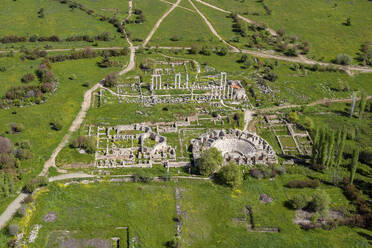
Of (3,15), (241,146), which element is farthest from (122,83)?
(3,15)

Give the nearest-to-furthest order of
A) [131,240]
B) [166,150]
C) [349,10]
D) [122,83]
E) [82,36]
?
[131,240] < [166,150] < [122,83] < [82,36] < [349,10]

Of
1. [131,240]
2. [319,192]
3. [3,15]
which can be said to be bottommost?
[131,240]

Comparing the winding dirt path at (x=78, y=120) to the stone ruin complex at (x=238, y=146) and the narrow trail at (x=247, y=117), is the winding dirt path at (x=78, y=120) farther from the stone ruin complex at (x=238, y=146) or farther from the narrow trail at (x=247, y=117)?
the narrow trail at (x=247, y=117)

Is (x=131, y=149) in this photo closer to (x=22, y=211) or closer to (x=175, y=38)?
(x=22, y=211)

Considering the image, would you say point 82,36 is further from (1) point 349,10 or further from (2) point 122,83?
(1) point 349,10

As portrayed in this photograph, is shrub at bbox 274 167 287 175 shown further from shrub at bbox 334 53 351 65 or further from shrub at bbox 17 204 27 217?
shrub at bbox 334 53 351 65

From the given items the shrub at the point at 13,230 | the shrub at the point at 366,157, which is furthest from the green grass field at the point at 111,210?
the shrub at the point at 366,157

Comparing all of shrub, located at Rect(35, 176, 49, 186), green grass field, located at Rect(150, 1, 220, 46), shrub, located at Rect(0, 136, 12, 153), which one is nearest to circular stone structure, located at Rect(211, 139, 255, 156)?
shrub, located at Rect(35, 176, 49, 186)

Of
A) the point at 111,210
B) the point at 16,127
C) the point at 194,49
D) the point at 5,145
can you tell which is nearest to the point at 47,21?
the point at 194,49
